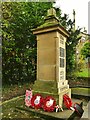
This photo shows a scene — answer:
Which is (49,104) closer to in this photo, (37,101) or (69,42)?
(37,101)

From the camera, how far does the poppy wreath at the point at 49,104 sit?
487 centimetres

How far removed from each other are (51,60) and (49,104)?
1362mm

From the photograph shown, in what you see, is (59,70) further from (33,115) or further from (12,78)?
(12,78)

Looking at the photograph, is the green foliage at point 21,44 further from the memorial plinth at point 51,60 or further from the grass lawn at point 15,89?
the memorial plinth at point 51,60

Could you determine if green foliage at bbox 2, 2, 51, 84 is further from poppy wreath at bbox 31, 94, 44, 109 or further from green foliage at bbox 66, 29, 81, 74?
poppy wreath at bbox 31, 94, 44, 109

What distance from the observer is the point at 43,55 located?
5.64 meters

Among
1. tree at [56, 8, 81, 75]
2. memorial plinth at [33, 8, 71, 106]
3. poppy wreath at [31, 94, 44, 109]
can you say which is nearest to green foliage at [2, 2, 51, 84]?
tree at [56, 8, 81, 75]

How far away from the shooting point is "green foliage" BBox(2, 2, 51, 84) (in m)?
9.59

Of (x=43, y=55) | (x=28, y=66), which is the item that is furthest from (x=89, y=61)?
(x=43, y=55)

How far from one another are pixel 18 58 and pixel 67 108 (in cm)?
515

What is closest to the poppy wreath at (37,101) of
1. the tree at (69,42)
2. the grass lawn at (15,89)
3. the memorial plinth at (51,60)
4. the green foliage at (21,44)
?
the memorial plinth at (51,60)

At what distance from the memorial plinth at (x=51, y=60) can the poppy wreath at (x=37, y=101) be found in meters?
0.18

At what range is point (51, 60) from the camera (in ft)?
17.9

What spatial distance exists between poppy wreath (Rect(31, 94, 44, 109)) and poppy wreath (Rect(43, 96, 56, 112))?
0.69ft
